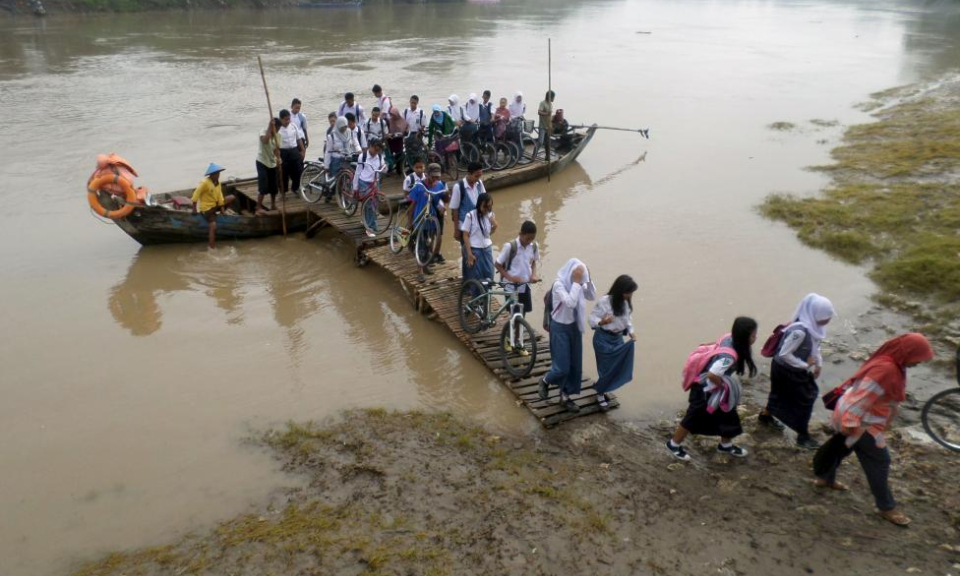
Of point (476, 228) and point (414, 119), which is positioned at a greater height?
point (414, 119)

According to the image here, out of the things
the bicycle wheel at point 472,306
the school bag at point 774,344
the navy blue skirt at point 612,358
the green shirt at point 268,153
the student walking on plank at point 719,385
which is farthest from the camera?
the green shirt at point 268,153

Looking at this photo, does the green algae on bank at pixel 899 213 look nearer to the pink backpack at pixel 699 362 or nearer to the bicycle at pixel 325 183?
the pink backpack at pixel 699 362

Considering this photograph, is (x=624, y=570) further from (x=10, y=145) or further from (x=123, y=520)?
(x=10, y=145)

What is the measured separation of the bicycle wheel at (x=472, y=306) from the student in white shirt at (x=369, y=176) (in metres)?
2.90

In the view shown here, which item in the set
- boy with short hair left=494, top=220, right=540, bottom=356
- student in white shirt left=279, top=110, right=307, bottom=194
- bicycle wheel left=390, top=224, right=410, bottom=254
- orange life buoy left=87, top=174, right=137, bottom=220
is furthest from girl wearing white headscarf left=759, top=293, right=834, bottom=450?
orange life buoy left=87, top=174, right=137, bottom=220

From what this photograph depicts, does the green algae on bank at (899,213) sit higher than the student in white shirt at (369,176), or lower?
lower

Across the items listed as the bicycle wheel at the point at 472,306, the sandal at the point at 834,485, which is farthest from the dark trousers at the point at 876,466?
the bicycle wheel at the point at 472,306

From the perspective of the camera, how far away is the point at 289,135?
11.1 meters

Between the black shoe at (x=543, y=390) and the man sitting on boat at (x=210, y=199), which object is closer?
the black shoe at (x=543, y=390)

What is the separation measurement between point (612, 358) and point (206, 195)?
7401mm

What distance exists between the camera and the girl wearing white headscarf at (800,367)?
553 cm

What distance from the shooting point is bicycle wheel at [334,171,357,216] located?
11117mm

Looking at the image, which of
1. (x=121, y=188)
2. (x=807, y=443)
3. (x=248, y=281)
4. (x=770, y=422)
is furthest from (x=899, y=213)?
(x=121, y=188)

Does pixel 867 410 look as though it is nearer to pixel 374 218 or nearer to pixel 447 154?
pixel 374 218
